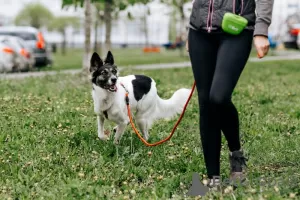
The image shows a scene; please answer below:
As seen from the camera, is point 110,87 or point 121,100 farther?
point 121,100

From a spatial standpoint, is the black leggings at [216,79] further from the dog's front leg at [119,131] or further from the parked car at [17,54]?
the parked car at [17,54]

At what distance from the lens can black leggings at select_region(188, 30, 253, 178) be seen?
4191 mm

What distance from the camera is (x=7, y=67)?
19828 millimetres

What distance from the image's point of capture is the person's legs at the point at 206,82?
4379 mm

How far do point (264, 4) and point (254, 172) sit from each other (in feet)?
5.60

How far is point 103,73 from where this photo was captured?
6086 millimetres

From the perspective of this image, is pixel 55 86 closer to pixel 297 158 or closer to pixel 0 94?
pixel 0 94

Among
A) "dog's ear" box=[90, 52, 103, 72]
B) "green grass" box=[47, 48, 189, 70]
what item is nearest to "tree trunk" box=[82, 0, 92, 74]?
"dog's ear" box=[90, 52, 103, 72]

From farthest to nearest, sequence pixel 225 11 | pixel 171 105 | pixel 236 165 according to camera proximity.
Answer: pixel 171 105 → pixel 236 165 → pixel 225 11

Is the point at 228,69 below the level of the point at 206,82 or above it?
above

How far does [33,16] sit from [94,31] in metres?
15.6

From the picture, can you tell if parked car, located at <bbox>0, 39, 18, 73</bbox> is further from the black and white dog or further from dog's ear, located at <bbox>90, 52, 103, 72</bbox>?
dog's ear, located at <bbox>90, 52, 103, 72</bbox>

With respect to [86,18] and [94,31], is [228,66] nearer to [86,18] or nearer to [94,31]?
[86,18]

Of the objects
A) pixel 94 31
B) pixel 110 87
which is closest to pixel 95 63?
pixel 110 87
